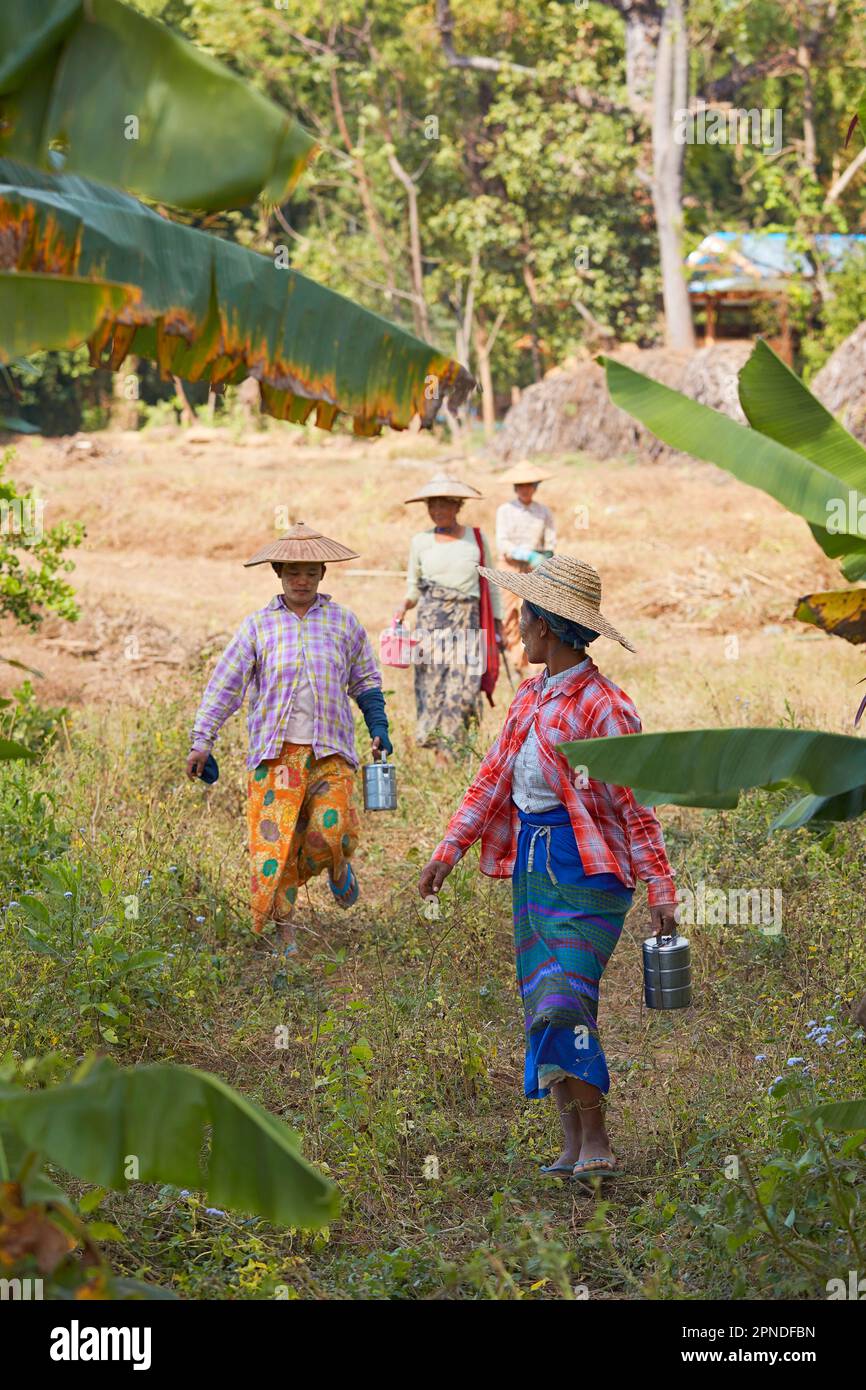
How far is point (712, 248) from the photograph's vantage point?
2795 cm

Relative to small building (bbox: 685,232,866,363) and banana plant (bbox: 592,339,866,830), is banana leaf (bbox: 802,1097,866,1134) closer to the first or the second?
banana plant (bbox: 592,339,866,830)

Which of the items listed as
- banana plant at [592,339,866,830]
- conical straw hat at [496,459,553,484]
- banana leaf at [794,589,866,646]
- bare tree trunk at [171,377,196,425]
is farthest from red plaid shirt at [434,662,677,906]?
bare tree trunk at [171,377,196,425]

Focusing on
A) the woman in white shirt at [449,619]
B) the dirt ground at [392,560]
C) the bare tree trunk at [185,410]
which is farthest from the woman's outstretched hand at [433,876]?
the bare tree trunk at [185,410]

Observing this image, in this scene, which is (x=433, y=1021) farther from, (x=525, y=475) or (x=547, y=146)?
(x=547, y=146)

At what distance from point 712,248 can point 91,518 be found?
13.3 meters

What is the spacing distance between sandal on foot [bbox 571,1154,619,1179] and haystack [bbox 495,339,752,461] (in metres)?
19.8

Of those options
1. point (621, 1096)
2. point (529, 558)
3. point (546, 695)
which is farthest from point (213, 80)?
Answer: point (529, 558)

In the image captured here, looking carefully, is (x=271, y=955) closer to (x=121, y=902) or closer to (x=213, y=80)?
(x=121, y=902)

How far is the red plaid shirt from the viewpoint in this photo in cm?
462

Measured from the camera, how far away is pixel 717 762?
3438mm

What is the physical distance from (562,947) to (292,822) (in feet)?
6.83

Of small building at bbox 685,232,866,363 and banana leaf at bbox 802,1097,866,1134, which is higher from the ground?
small building at bbox 685,232,866,363

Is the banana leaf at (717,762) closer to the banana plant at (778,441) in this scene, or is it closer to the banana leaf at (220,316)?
the banana plant at (778,441)

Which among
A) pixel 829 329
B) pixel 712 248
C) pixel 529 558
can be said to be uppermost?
pixel 712 248
